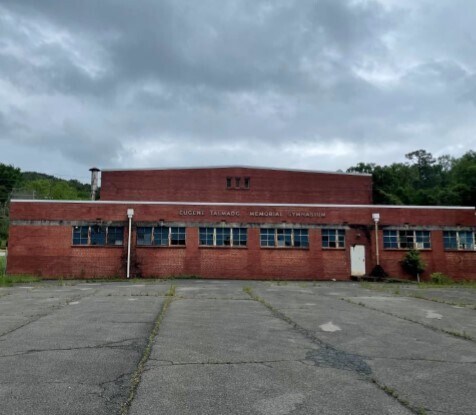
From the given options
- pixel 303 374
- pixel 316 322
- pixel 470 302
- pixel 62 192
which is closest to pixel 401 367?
pixel 303 374

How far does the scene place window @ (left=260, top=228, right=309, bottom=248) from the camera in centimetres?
2598

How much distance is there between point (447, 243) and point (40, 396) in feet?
86.8

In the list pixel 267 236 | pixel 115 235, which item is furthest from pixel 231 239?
pixel 115 235

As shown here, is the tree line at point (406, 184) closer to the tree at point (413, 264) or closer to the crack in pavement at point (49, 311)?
the crack in pavement at point (49, 311)

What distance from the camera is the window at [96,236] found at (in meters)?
25.3

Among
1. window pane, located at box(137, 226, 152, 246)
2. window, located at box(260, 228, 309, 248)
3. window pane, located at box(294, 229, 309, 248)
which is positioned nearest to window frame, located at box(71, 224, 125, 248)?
window pane, located at box(137, 226, 152, 246)

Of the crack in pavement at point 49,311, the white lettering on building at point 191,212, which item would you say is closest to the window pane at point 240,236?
the white lettering on building at point 191,212

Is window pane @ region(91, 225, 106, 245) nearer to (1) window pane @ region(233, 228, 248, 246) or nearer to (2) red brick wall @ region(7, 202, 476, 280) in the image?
(2) red brick wall @ region(7, 202, 476, 280)

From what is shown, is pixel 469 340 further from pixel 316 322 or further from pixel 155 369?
pixel 155 369

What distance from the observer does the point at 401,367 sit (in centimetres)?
589

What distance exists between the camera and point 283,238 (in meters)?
26.1

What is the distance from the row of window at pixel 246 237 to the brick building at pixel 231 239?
6 centimetres

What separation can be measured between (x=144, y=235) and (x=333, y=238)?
10.9 m

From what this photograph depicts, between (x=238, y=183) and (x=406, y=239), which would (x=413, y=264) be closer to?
(x=406, y=239)
